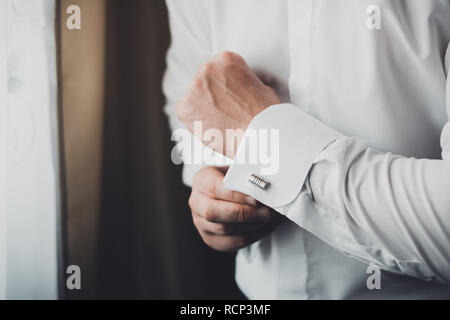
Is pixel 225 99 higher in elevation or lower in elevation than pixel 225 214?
higher

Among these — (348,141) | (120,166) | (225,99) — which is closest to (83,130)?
(120,166)

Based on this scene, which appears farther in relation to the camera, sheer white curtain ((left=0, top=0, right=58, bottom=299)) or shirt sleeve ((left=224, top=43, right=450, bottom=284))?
sheer white curtain ((left=0, top=0, right=58, bottom=299))

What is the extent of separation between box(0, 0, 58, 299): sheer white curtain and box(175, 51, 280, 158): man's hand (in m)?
0.23

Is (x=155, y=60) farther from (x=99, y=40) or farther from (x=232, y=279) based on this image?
(x=232, y=279)

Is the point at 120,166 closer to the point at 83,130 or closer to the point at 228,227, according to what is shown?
the point at 83,130

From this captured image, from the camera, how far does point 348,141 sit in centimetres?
37

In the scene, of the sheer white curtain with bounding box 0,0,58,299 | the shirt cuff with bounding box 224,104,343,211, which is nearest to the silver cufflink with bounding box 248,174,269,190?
the shirt cuff with bounding box 224,104,343,211

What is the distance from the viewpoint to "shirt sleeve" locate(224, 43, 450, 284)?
321mm

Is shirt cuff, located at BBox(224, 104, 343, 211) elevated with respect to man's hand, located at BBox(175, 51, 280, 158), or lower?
lower

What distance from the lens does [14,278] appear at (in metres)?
0.53

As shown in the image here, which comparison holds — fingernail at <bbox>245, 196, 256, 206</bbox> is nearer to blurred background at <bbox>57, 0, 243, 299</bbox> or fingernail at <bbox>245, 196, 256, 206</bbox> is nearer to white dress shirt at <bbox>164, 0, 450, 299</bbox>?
white dress shirt at <bbox>164, 0, 450, 299</bbox>

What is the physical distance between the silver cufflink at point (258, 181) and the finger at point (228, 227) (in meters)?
0.09

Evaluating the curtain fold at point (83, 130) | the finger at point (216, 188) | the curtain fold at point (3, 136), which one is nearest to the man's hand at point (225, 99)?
the finger at point (216, 188)

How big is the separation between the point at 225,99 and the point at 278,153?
4.9 inches
